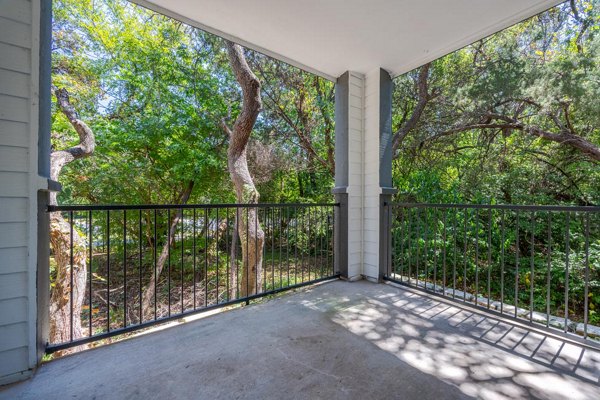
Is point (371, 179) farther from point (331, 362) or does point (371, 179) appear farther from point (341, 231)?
point (331, 362)

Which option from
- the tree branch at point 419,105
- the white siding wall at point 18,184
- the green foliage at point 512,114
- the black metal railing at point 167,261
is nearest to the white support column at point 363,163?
the black metal railing at point 167,261

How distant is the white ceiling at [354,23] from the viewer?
6.43 feet

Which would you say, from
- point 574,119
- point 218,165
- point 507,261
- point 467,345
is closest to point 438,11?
point 467,345

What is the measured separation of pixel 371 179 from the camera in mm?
2955

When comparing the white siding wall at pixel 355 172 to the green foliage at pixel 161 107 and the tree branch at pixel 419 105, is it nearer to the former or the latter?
the tree branch at pixel 419 105

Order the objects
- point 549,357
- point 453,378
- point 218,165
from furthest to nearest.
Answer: point 218,165 → point 549,357 → point 453,378

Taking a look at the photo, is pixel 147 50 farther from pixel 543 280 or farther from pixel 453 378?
pixel 543 280

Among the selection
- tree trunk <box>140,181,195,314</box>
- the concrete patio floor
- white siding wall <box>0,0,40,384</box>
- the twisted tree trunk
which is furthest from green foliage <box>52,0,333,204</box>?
the concrete patio floor

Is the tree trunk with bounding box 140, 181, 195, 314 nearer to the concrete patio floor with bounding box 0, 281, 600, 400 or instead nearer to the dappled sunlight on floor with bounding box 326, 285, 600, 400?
the concrete patio floor with bounding box 0, 281, 600, 400

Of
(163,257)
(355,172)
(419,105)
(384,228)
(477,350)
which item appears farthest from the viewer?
(163,257)

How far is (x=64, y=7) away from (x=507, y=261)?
9.79 metres

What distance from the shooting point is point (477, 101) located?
180 inches

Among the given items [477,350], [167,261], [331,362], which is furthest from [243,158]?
[477,350]

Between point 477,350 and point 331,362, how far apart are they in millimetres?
901
